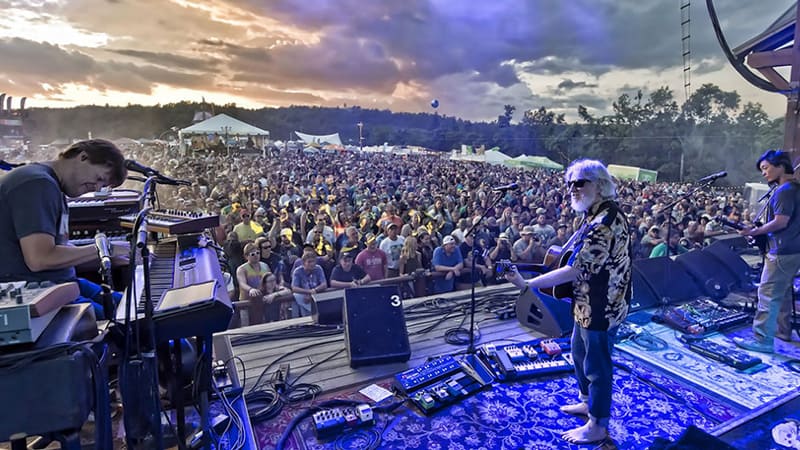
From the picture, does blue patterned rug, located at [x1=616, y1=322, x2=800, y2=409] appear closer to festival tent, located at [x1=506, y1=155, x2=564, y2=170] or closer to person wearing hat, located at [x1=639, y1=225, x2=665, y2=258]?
person wearing hat, located at [x1=639, y1=225, x2=665, y2=258]

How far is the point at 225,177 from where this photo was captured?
4.48m

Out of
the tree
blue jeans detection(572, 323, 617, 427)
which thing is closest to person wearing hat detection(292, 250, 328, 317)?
blue jeans detection(572, 323, 617, 427)

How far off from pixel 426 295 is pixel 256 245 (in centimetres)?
175

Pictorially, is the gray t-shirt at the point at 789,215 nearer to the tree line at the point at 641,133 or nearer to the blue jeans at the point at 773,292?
the blue jeans at the point at 773,292

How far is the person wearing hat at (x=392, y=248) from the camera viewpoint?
463cm

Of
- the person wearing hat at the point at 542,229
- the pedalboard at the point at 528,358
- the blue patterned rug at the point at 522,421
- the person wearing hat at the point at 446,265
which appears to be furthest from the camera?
the person wearing hat at the point at 542,229

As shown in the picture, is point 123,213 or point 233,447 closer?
point 233,447

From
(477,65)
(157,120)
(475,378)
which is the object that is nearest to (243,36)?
(157,120)

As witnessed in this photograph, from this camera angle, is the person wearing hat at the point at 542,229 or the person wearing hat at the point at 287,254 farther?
the person wearing hat at the point at 542,229

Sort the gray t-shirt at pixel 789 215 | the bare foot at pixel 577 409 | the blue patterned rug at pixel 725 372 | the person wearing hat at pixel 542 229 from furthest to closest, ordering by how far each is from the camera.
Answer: the person wearing hat at pixel 542 229
the gray t-shirt at pixel 789 215
the blue patterned rug at pixel 725 372
the bare foot at pixel 577 409

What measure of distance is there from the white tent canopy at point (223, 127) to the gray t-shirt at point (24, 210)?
285 cm

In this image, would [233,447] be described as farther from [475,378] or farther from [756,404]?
[756,404]

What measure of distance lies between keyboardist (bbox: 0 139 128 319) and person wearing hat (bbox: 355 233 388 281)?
2.81 meters

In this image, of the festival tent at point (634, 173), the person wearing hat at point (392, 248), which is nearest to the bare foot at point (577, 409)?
the person wearing hat at point (392, 248)
